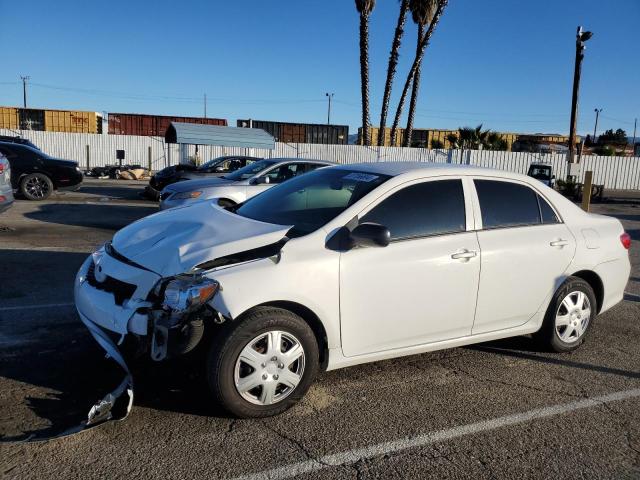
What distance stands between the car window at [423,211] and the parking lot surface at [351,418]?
112 cm

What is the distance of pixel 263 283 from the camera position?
3.43 m

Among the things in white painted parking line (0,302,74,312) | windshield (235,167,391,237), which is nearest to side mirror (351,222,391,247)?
windshield (235,167,391,237)

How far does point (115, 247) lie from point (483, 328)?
2814 millimetres

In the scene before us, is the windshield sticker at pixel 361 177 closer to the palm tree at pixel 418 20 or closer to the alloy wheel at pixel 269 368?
the alloy wheel at pixel 269 368

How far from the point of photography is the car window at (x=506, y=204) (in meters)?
4.53

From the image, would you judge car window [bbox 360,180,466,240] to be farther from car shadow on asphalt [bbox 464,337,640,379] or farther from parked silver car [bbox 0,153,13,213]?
parked silver car [bbox 0,153,13,213]

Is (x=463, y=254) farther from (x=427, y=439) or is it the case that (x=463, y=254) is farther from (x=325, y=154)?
(x=325, y=154)

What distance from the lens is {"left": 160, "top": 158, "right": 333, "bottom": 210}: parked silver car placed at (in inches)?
392

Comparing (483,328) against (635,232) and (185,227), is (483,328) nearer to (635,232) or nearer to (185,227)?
(185,227)

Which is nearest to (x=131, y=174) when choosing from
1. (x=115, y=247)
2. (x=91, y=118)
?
(x=91, y=118)

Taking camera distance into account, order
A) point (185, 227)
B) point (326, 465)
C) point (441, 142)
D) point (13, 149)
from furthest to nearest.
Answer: point (441, 142), point (13, 149), point (185, 227), point (326, 465)

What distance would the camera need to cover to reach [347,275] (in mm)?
3723

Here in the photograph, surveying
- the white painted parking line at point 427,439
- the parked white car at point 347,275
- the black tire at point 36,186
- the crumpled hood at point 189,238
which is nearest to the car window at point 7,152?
the black tire at point 36,186

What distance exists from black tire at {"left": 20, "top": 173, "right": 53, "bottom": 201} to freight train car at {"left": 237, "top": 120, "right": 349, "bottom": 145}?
2757 cm
